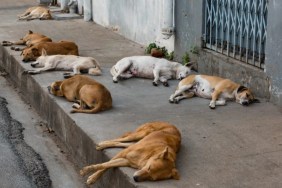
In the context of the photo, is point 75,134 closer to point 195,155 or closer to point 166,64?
point 195,155

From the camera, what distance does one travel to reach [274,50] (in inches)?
276

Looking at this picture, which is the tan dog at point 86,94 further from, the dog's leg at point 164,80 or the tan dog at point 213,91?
the dog's leg at point 164,80

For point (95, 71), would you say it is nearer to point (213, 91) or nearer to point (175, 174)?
point (213, 91)

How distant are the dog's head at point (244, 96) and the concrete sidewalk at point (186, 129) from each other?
0.09 m

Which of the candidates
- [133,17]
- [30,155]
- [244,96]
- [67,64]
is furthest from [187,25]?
[30,155]

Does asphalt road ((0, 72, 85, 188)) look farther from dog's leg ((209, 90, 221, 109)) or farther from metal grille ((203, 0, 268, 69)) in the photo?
metal grille ((203, 0, 268, 69))

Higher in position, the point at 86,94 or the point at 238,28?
the point at 238,28

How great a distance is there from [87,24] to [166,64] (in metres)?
5.94

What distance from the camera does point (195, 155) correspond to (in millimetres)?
5492

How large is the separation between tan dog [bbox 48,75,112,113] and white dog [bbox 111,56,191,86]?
1.16 meters

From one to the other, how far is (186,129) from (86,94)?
1422 millimetres

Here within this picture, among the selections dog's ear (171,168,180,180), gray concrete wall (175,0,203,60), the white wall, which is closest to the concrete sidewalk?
dog's ear (171,168,180,180)

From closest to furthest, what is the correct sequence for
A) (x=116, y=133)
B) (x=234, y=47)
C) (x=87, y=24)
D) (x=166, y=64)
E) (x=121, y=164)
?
(x=121, y=164) → (x=116, y=133) → (x=234, y=47) → (x=166, y=64) → (x=87, y=24)

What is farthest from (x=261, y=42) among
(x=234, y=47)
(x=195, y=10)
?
(x=195, y=10)
